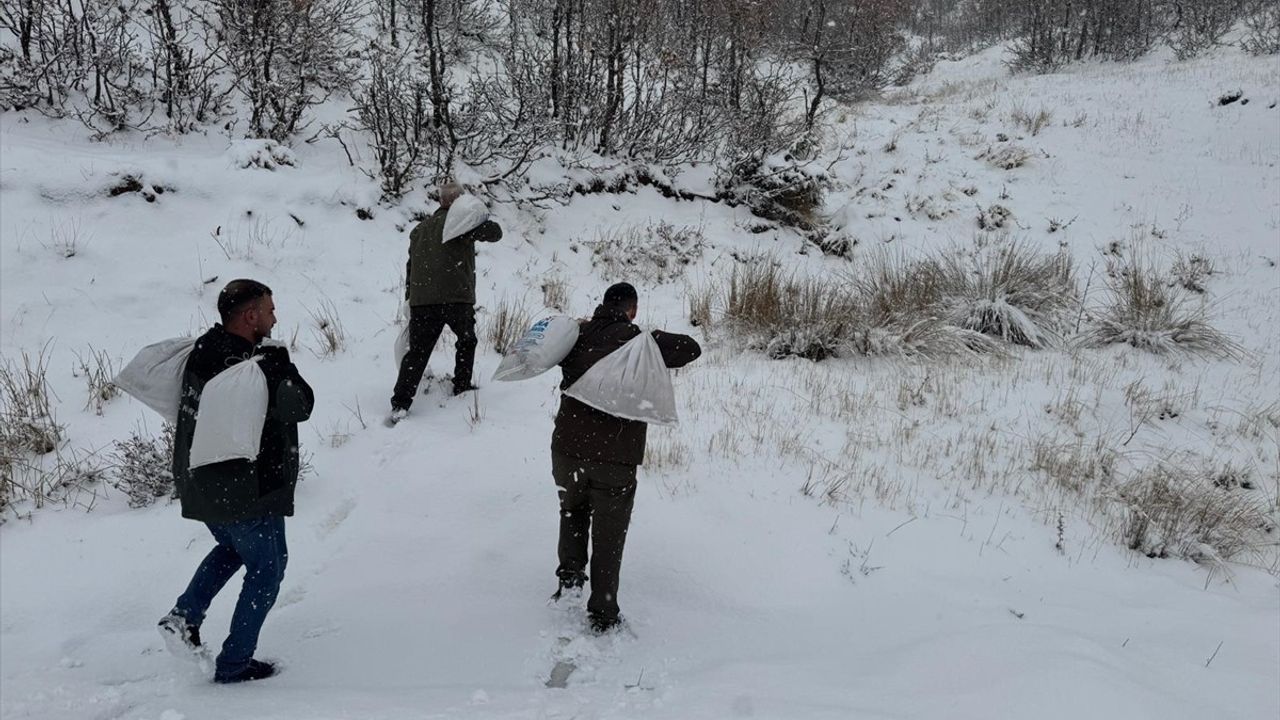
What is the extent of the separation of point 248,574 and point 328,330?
399cm

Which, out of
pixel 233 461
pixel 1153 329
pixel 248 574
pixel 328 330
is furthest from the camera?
pixel 1153 329

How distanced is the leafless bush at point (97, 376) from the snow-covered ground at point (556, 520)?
0.10 m

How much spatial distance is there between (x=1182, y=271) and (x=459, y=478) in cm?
974

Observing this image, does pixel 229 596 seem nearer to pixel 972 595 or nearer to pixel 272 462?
pixel 272 462

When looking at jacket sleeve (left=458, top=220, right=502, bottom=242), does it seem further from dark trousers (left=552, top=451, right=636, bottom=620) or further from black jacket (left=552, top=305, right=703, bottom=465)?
dark trousers (left=552, top=451, right=636, bottom=620)

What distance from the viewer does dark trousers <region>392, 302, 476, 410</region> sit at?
5059 millimetres

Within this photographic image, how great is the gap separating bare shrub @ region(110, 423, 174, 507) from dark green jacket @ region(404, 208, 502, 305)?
5.77 ft

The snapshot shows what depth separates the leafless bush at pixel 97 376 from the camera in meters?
4.96

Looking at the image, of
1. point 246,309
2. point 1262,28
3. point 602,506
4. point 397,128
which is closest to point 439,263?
point 246,309

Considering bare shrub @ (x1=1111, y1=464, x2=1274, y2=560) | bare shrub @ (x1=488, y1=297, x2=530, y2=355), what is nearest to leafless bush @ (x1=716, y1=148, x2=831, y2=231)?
bare shrub @ (x1=488, y1=297, x2=530, y2=355)

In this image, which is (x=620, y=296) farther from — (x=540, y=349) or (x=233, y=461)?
(x=233, y=461)

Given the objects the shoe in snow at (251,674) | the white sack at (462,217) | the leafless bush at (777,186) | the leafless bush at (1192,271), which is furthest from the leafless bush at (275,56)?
the leafless bush at (1192,271)

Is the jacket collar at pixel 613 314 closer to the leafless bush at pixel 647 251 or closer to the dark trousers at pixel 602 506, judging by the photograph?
the dark trousers at pixel 602 506

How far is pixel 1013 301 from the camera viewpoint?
7.91 meters
